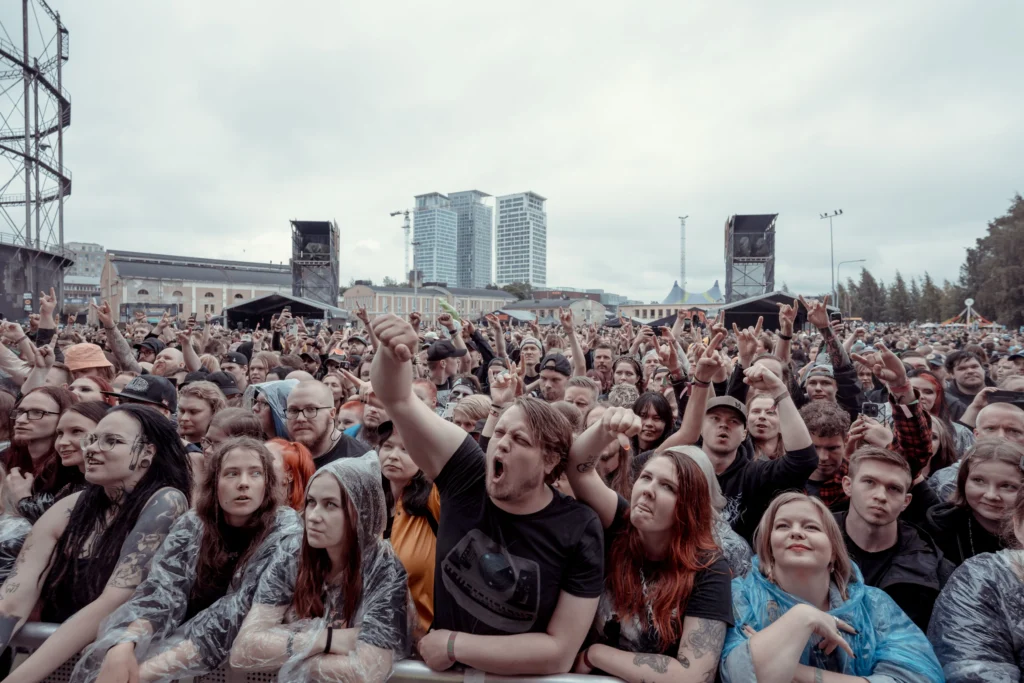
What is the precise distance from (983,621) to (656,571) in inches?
44.8

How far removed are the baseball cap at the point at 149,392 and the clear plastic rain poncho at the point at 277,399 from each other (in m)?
0.63

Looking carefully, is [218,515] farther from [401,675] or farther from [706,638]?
[706,638]

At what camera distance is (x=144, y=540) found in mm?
2238

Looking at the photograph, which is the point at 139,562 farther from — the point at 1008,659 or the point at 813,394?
the point at 813,394

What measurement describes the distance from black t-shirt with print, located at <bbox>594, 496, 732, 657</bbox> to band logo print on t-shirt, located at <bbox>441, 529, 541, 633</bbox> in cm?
34

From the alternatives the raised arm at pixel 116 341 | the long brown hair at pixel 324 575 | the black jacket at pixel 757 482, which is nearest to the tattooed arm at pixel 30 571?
the long brown hair at pixel 324 575

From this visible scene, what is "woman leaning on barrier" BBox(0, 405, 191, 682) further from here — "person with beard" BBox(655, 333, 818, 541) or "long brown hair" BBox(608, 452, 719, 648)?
"person with beard" BBox(655, 333, 818, 541)

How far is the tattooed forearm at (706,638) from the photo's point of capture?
194cm

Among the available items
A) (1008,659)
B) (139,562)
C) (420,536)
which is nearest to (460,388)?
(420,536)

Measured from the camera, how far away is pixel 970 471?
265 cm

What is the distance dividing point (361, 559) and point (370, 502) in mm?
202

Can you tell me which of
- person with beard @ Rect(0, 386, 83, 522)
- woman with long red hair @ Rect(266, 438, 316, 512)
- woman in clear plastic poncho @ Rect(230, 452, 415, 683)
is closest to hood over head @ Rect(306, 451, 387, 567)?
woman in clear plastic poncho @ Rect(230, 452, 415, 683)

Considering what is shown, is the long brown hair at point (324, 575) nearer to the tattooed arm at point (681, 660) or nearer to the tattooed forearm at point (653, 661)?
the tattooed arm at point (681, 660)

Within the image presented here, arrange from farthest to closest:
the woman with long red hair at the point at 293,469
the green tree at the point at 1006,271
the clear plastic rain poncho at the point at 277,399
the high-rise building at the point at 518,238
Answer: the high-rise building at the point at 518,238 → the green tree at the point at 1006,271 → the clear plastic rain poncho at the point at 277,399 → the woman with long red hair at the point at 293,469
